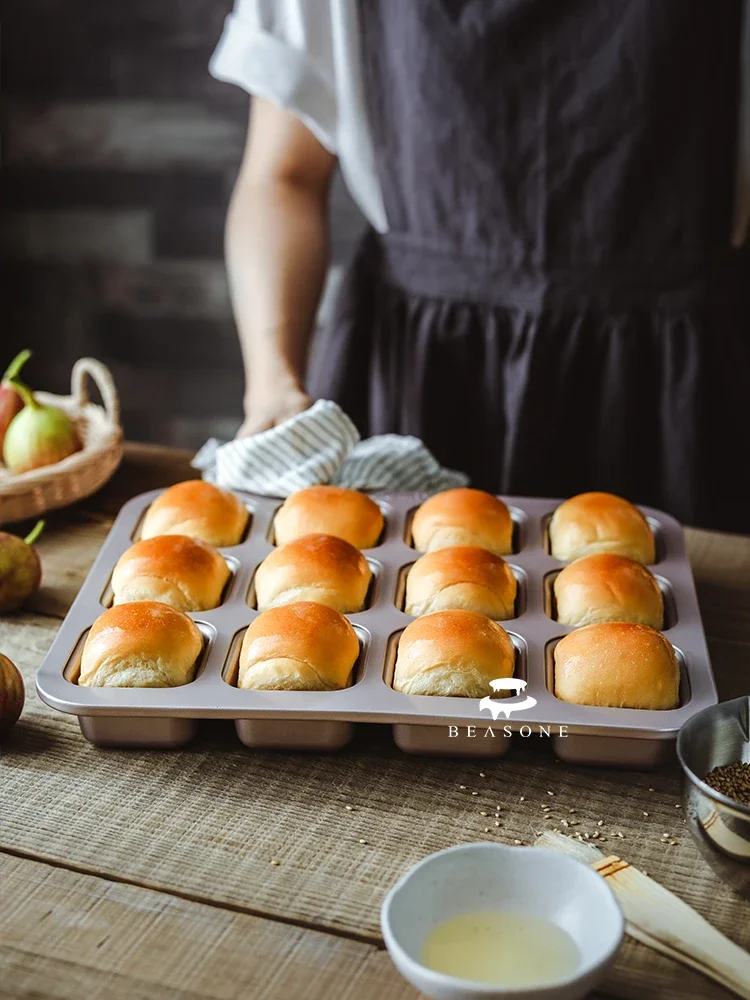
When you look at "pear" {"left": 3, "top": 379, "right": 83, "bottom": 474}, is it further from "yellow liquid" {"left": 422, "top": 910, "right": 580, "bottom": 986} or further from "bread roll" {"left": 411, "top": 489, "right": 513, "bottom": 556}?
"yellow liquid" {"left": 422, "top": 910, "right": 580, "bottom": 986}

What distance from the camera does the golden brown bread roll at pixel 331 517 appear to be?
1273 mm

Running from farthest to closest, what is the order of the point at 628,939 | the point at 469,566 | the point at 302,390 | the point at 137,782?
1. the point at 302,390
2. the point at 469,566
3. the point at 137,782
4. the point at 628,939

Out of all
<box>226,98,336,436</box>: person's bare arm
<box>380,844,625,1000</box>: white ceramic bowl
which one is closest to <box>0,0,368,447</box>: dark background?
<box>226,98,336,436</box>: person's bare arm

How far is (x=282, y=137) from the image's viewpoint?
177 cm

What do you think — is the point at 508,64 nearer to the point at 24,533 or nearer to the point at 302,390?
the point at 302,390

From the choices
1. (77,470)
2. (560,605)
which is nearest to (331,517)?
(560,605)

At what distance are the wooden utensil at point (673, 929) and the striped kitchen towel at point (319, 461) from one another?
0.71m

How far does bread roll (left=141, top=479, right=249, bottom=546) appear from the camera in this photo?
4.20 ft

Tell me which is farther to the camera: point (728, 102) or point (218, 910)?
point (728, 102)

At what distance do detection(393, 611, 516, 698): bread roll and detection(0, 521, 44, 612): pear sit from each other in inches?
18.3

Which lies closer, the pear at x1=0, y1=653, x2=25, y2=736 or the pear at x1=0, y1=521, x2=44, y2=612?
the pear at x1=0, y1=653, x2=25, y2=736

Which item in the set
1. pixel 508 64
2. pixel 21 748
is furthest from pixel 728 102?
pixel 21 748

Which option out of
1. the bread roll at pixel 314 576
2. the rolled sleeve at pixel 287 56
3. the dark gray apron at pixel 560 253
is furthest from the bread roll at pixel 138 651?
the rolled sleeve at pixel 287 56

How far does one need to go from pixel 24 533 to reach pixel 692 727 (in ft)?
3.12
